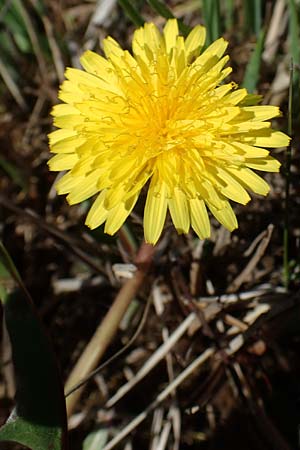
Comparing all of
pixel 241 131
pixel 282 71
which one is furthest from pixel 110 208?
pixel 282 71

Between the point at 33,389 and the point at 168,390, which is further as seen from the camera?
the point at 168,390

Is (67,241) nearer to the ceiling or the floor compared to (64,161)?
nearer to the floor

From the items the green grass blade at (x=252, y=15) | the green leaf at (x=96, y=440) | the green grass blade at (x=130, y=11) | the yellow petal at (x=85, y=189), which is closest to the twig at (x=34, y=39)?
the green grass blade at (x=130, y=11)

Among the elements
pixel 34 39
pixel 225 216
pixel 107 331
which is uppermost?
pixel 34 39

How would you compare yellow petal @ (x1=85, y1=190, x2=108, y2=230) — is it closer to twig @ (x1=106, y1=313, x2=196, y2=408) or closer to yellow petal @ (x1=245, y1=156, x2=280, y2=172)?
yellow petal @ (x1=245, y1=156, x2=280, y2=172)

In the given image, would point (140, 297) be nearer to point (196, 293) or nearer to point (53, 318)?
point (196, 293)

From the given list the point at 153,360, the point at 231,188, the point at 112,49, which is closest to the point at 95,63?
the point at 112,49

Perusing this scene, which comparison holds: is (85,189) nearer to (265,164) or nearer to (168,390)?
(265,164)
